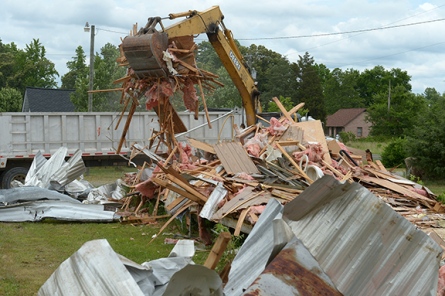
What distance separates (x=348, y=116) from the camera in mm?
80625

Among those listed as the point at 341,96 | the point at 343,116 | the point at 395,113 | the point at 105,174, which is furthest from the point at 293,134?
the point at 341,96

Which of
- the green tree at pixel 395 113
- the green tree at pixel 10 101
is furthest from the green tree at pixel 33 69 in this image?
the green tree at pixel 395 113

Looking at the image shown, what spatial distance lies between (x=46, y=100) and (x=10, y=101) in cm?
663

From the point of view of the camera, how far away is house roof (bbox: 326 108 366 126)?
80062 mm

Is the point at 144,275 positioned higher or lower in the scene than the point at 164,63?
lower

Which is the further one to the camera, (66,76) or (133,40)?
(66,76)

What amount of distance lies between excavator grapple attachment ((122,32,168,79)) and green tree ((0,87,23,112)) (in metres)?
37.0

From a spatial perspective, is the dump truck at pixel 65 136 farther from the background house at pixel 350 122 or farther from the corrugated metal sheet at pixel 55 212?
the background house at pixel 350 122

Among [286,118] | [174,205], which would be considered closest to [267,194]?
[174,205]

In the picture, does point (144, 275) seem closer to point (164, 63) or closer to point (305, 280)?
point (305, 280)

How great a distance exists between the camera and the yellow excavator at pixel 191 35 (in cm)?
1159

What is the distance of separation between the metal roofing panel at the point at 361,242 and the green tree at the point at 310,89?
54.6 metres

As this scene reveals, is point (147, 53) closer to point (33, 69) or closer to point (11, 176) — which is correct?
point (11, 176)

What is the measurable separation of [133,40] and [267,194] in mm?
3695
